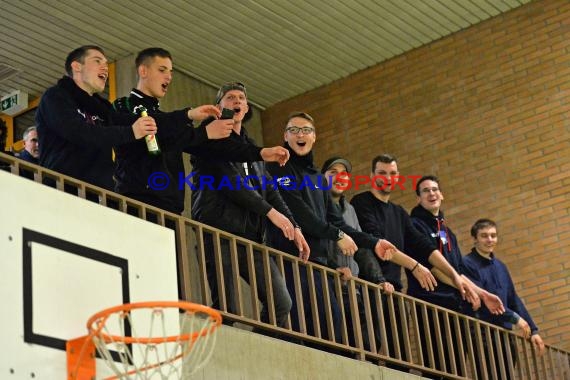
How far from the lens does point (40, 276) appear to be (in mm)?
4641

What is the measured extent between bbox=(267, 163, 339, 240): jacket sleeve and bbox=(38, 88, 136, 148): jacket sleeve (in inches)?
67.8

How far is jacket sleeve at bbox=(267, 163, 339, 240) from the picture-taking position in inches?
289

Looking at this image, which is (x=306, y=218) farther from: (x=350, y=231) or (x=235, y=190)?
(x=235, y=190)

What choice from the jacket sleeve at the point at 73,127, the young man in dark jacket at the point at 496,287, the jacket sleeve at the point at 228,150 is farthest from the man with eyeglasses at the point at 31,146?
the young man in dark jacket at the point at 496,287

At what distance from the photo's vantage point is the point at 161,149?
6.36 metres

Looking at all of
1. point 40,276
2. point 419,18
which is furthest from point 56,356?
point 419,18

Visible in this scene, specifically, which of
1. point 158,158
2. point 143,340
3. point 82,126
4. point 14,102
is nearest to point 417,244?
point 158,158

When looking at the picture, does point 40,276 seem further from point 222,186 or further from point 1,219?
point 222,186

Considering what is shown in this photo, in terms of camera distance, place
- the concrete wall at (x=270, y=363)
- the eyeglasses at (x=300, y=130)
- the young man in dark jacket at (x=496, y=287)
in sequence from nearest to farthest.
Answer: the concrete wall at (x=270, y=363) → the eyeglasses at (x=300, y=130) → the young man in dark jacket at (x=496, y=287)

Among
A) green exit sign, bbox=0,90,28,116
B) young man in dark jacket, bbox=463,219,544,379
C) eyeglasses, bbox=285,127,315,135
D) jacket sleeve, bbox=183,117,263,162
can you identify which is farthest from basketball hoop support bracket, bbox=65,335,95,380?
green exit sign, bbox=0,90,28,116

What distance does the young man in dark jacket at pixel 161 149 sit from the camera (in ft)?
20.8

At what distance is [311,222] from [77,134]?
2.05m

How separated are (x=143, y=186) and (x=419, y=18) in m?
6.26

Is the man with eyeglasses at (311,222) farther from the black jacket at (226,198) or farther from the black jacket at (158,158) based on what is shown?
the black jacket at (158,158)
